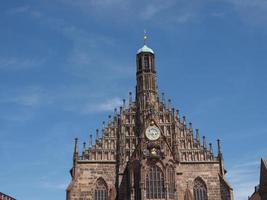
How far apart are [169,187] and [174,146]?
711cm

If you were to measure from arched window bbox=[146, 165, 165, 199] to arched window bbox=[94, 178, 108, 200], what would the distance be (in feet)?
22.5

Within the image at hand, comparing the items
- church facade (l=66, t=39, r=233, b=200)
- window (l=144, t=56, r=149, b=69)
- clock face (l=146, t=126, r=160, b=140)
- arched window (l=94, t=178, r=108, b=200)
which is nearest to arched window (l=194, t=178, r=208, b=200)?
church facade (l=66, t=39, r=233, b=200)

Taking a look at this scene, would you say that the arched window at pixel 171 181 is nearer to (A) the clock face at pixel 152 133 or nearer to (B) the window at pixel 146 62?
(A) the clock face at pixel 152 133

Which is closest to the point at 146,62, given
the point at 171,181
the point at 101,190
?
the point at 171,181

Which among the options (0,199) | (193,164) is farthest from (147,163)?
(0,199)

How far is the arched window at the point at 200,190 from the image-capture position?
64562 mm

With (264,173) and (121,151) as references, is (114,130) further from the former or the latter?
(264,173)

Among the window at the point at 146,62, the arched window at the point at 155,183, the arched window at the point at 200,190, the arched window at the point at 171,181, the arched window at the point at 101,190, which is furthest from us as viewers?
the window at the point at 146,62

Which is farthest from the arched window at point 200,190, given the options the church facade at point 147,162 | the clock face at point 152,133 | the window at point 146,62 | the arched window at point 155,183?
the window at point 146,62

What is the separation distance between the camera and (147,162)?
6250 cm

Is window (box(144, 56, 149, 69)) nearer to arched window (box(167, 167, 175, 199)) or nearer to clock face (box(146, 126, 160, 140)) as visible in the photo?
clock face (box(146, 126, 160, 140))

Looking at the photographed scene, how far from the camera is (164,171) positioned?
2448 inches

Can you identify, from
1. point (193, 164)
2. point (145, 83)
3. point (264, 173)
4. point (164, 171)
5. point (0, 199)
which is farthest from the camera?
point (145, 83)

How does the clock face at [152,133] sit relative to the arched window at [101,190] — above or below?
above
